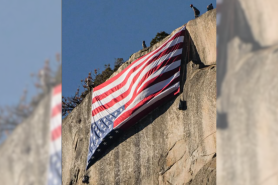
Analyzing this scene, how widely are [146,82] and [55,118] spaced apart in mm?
8807

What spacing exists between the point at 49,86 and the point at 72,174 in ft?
35.5

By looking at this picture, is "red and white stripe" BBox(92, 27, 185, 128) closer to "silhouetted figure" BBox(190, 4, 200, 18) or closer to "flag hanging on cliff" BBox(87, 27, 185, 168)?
"flag hanging on cliff" BBox(87, 27, 185, 168)

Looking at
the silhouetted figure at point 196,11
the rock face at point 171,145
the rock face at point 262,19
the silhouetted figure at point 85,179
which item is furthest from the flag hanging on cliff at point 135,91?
the rock face at point 262,19

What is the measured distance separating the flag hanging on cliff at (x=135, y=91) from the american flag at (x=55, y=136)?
8172 millimetres

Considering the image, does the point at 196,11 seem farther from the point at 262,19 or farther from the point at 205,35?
the point at 262,19

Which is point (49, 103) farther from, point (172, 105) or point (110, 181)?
point (110, 181)

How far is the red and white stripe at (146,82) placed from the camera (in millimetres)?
11320

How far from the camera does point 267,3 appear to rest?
10.8 ft

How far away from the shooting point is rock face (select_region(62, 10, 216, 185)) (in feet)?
33.0

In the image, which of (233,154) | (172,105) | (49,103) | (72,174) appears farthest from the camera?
(72,174)

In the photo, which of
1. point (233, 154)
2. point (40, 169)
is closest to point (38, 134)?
point (40, 169)

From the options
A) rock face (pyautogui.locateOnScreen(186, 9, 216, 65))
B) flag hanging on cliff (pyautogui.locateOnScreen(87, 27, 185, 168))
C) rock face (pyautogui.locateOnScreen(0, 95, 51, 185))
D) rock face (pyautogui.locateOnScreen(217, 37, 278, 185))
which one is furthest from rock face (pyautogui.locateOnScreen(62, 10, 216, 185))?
rock face (pyautogui.locateOnScreen(0, 95, 51, 185))

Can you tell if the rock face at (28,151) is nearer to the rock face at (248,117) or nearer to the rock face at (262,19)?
the rock face at (248,117)

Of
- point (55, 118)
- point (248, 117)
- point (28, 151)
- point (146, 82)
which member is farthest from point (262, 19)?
point (146, 82)
